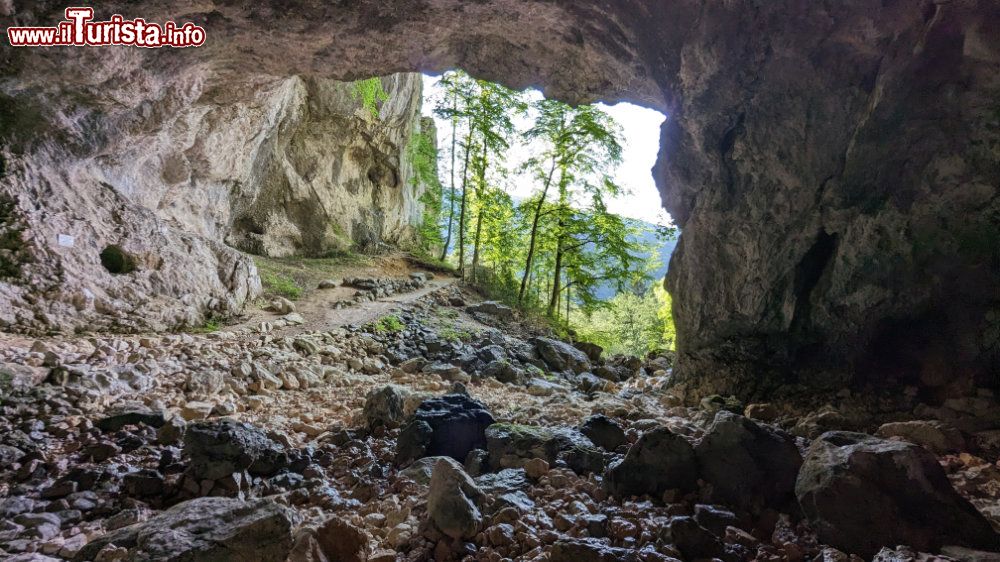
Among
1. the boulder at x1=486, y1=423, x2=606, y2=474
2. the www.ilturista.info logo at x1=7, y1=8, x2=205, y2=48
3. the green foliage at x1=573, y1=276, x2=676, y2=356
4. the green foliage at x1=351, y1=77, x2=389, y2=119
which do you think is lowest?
the green foliage at x1=573, y1=276, x2=676, y2=356

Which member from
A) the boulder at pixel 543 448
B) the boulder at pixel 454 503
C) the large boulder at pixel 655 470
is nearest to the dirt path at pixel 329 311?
the boulder at pixel 543 448

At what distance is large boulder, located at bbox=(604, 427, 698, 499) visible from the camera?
3.18 meters

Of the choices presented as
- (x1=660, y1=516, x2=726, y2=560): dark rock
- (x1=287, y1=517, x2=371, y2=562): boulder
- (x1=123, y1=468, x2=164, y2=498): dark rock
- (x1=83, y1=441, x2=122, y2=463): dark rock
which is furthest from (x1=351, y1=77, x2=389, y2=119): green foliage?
(x1=660, y1=516, x2=726, y2=560): dark rock

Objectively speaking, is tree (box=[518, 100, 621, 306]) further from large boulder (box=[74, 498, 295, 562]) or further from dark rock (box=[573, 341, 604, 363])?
large boulder (box=[74, 498, 295, 562])

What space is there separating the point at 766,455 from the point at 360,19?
22.8ft

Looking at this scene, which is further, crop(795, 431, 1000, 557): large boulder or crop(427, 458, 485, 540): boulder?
crop(427, 458, 485, 540): boulder

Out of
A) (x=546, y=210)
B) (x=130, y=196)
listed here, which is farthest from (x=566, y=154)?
(x=130, y=196)

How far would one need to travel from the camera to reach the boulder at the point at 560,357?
34.5 ft

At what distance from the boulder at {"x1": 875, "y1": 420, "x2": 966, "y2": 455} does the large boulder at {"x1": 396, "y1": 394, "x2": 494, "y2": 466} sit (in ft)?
10.9

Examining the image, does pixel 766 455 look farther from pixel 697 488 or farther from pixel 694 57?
pixel 694 57

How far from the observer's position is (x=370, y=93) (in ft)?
57.6

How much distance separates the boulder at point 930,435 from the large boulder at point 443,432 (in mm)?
3316

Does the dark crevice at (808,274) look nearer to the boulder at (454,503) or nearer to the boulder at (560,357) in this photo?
the boulder at (454,503)

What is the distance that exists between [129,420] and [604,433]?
441 cm
